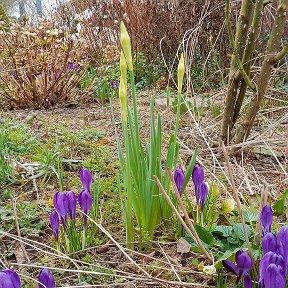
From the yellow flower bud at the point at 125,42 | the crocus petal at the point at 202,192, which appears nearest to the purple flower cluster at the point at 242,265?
the crocus petal at the point at 202,192

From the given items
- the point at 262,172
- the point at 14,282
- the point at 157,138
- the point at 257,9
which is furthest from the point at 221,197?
the point at 14,282

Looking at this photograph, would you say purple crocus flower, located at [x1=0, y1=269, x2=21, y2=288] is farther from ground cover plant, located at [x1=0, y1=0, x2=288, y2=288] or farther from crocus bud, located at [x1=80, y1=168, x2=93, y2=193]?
crocus bud, located at [x1=80, y1=168, x2=93, y2=193]

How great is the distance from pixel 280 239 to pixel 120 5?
751 cm

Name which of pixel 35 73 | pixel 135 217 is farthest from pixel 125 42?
pixel 35 73

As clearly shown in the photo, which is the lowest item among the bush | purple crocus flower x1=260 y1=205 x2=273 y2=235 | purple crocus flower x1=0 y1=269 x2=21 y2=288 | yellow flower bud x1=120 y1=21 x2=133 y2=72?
the bush

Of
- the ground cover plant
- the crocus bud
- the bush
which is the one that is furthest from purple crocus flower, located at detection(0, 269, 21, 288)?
the bush

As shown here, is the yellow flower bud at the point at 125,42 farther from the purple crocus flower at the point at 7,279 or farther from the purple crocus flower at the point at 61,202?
the purple crocus flower at the point at 7,279

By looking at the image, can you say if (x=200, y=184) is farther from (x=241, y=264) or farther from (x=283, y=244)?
(x=283, y=244)

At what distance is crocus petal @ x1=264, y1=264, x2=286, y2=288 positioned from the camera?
924 mm

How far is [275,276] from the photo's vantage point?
93 cm

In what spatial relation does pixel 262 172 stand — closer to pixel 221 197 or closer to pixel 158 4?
pixel 221 197

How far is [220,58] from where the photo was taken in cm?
628

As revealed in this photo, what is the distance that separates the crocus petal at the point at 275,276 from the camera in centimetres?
92

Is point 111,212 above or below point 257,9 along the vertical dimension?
below
